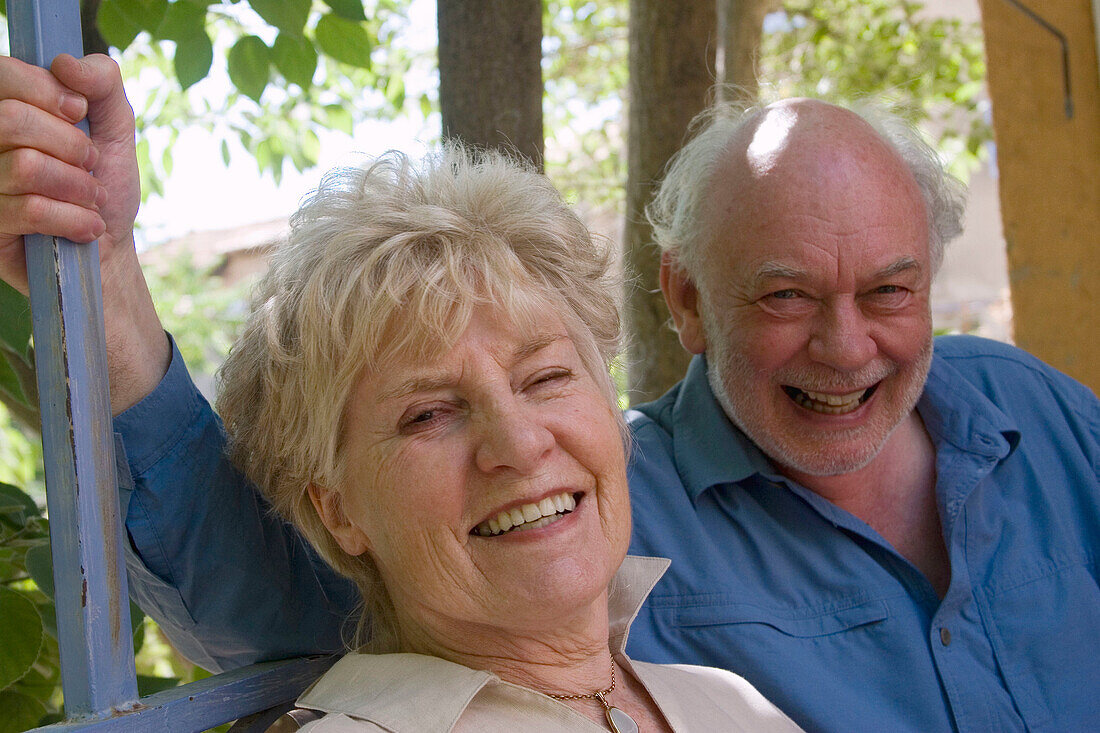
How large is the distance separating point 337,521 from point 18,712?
0.70 meters

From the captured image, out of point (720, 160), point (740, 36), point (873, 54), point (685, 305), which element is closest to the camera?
point (720, 160)

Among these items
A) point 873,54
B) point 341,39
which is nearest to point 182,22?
point 341,39

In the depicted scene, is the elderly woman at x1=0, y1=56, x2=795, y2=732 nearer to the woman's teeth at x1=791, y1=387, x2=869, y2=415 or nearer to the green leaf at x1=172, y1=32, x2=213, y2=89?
the green leaf at x1=172, y1=32, x2=213, y2=89

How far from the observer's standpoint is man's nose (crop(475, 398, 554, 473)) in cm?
149

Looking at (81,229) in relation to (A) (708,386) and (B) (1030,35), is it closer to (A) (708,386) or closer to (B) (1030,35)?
(A) (708,386)

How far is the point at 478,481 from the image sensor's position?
60.1 inches

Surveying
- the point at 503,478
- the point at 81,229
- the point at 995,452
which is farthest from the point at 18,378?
the point at 995,452

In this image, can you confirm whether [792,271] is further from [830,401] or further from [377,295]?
[377,295]

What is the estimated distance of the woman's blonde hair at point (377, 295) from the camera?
1.53 metres

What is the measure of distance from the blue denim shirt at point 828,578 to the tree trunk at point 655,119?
28.6 inches

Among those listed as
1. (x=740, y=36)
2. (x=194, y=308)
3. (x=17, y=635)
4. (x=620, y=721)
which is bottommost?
(x=620, y=721)

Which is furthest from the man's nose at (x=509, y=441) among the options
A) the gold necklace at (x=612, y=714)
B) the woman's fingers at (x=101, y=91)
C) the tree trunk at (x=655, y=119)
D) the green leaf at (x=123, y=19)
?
the tree trunk at (x=655, y=119)

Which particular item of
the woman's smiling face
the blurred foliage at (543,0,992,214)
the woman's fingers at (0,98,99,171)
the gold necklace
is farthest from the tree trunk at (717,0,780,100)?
the woman's fingers at (0,98,99,171)

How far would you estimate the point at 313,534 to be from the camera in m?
1.68
